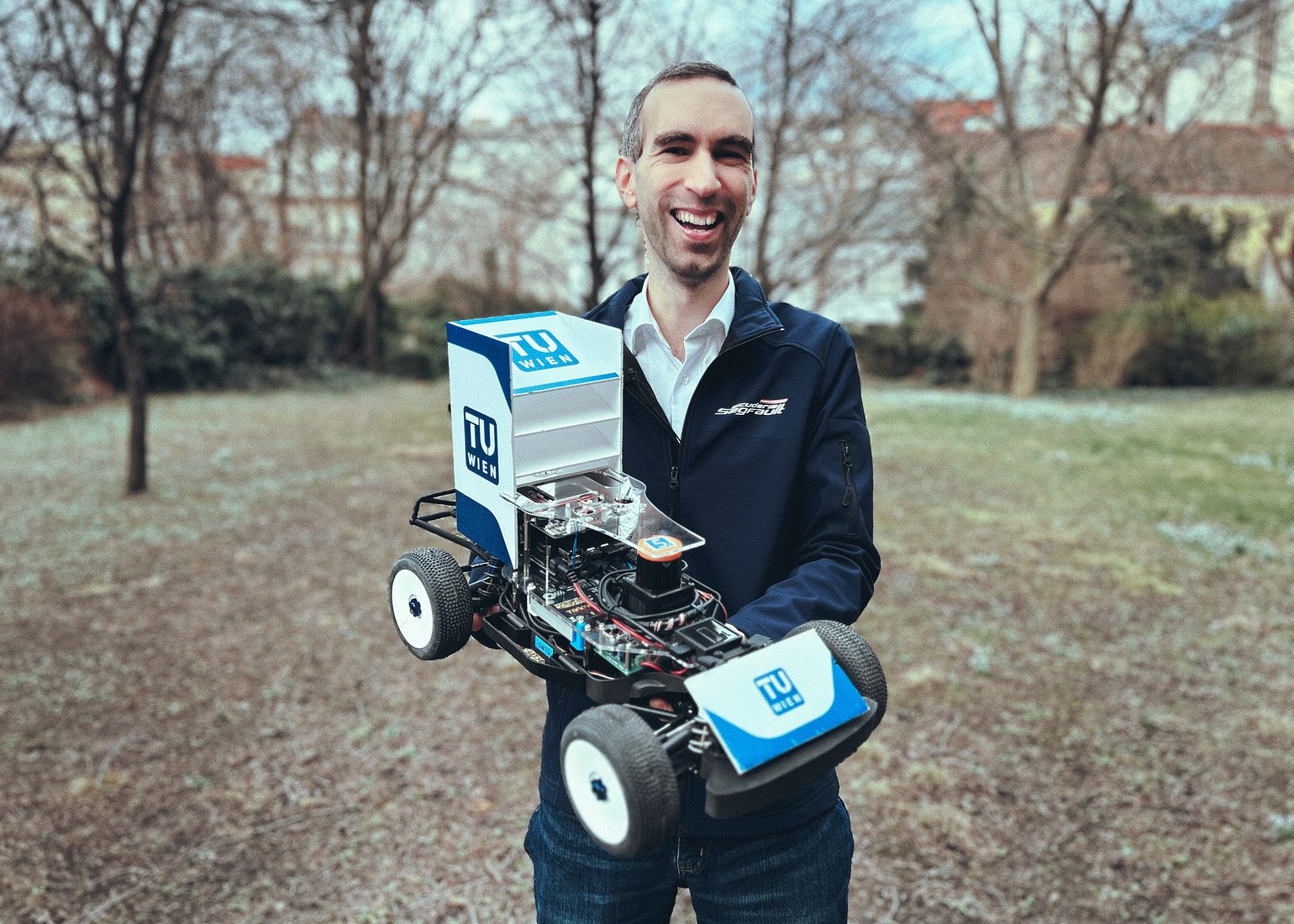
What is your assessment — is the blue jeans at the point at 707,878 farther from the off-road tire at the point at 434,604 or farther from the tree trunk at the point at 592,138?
the tree trunk at the point at 592,138

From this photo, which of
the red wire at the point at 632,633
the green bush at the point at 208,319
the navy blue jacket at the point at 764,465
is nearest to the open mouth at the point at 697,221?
the navy blue jacket at the point at 764,465

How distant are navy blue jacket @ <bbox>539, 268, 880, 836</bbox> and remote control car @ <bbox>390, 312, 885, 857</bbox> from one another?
239mm

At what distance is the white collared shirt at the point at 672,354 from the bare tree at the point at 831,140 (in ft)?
40.8

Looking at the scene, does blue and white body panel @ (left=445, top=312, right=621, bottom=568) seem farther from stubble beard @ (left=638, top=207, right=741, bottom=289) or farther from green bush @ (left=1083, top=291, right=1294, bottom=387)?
green bush @ (left=1083, top=291, right=1294, bottom=387)

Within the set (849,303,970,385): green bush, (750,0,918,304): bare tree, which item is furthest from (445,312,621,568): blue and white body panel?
(849,303,970,385): green bush

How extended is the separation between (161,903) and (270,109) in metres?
21.8

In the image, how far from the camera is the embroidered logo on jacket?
7.17ft

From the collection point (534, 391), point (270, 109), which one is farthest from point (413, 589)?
point (270, 109)

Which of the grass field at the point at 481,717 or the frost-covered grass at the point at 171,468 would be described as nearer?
the grass field at the point at 481,717

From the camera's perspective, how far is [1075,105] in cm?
1952

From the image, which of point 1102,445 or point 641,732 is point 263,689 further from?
point 1102,445

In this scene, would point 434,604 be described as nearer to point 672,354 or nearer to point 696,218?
point 672,354

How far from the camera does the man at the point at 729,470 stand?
2.13 meters

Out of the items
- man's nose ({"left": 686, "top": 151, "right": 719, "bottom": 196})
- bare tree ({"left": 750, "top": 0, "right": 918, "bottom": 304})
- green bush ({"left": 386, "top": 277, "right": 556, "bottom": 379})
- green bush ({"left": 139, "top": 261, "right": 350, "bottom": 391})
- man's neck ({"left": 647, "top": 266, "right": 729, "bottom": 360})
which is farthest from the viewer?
green bush ({"left": 386, "top": 277, "right": 556, "bottom": 379})
